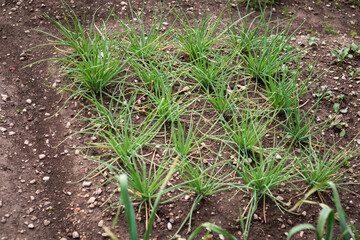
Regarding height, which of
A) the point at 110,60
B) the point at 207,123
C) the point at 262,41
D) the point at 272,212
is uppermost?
the point at 262,41

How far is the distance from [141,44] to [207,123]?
840 millimetres

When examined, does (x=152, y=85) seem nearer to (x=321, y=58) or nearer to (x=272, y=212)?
(x=272, y=212)

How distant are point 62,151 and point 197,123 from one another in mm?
929

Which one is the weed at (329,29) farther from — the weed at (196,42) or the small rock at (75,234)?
the small rock at (75,234)

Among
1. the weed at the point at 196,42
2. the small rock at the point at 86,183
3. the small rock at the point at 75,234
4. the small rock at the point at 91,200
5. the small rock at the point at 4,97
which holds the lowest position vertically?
the small rock at the point at 75,234

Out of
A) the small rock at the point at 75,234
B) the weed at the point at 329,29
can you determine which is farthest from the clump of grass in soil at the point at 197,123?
the weed at the point at 329,29

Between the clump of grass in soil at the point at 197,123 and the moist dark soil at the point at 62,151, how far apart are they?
78mm

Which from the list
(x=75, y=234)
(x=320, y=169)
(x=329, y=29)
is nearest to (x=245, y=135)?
(x=320, y=169)

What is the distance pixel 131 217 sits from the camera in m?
1.31

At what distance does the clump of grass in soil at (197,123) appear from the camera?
2.03 metres

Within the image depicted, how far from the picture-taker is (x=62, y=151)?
229 centimetres

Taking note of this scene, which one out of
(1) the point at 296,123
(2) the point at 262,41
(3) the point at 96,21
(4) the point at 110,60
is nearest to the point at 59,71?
(4) the point at 110,60

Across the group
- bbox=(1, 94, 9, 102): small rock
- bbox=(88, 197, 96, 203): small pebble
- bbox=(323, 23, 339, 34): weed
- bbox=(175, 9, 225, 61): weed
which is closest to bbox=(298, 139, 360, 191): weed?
bbox=(175, 9, 225, 61): weed

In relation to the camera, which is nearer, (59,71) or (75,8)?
(59,71)
